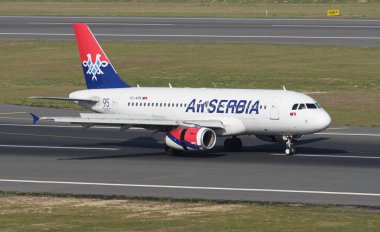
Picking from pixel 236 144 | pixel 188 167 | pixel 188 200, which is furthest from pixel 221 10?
pixel 188 200

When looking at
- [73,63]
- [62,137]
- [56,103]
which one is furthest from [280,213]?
[73,63]

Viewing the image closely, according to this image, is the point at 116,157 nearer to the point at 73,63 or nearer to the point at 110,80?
the point at 110,80

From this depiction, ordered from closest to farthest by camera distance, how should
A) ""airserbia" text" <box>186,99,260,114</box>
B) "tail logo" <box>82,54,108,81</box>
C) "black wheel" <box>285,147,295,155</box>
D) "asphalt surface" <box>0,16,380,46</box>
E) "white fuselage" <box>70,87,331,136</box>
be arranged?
"white fuselage" <box>70,87,331,136</box>, ""airserbia" text" <box>186,99,260,114</box>, "black wheel" <box>285,147,295,155</box>, "tail logo" <box>82,54,108,81</box>, "asphalt surface" <box>0,16,380,46</box>

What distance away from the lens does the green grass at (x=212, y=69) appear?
100100mm

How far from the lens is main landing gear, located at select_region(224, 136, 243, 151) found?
225 feet

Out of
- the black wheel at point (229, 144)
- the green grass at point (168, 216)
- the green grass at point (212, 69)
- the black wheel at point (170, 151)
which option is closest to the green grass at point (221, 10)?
the green grass at point (212, 69)

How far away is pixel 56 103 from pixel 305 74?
28.3 metres

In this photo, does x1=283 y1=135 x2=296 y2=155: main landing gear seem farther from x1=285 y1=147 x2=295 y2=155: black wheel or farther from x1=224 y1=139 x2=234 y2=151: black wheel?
x1=224 y1=139 x2=234 y2=151: black wheel

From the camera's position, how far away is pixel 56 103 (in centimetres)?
9506

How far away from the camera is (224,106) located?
218ft

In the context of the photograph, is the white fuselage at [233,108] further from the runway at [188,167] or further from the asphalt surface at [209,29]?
the asphalt surface at [209,29]

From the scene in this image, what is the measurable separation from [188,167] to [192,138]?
2.34 metres

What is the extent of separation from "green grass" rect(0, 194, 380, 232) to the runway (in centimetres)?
266

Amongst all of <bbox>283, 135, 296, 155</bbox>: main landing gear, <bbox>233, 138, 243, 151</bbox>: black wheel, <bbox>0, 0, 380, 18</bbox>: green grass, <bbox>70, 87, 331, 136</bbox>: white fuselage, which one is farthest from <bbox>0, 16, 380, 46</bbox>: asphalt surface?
<bbox>283, 135, 296, 155</bbox>: main landing gear
